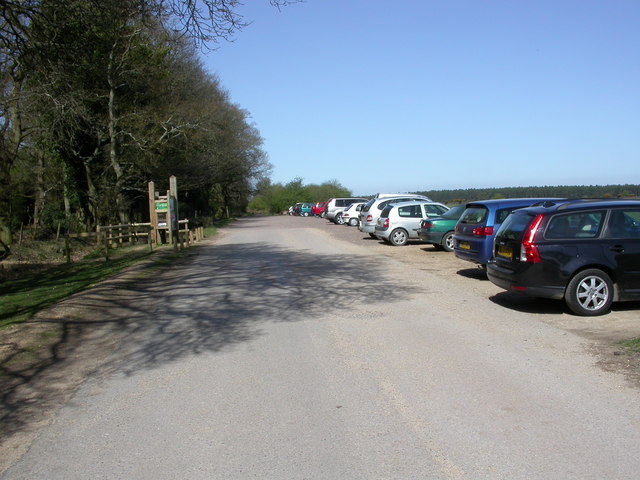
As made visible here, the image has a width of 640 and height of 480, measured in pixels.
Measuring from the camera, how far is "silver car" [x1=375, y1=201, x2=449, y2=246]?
22141mm

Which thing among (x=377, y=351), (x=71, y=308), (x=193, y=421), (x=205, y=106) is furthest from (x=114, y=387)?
(x=205, y=106)

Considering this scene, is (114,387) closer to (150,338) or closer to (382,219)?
(150,338)

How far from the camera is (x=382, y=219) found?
74.7ft

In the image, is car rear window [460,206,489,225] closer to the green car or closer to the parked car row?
the parked car row

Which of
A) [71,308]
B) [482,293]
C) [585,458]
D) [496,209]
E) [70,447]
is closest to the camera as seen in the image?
[585,458]

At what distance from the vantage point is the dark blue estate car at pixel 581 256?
8547mm

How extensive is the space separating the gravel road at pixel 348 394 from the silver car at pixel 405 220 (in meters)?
11.7

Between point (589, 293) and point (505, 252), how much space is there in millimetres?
1371

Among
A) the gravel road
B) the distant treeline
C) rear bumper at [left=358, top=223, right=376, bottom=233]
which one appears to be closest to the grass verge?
the gravel road

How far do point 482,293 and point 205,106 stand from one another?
28.2 m

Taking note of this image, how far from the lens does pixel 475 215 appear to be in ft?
43.4

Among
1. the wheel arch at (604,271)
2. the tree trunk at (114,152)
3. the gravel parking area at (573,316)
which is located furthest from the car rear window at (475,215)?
the tree trunk at (114,152)

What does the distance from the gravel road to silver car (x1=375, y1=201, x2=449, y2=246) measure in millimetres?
11659

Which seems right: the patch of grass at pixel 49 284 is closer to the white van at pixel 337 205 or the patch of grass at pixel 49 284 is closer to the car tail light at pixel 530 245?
the car tail light at pixel 530 245
